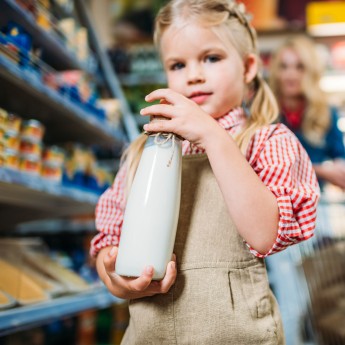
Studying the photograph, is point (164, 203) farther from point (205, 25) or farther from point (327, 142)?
point (327, 142)

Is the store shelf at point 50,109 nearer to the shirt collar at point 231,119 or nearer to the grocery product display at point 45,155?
the grocery product display at point 45,155

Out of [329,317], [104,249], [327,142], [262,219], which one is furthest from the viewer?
[327,142]

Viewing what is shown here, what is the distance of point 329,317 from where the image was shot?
197 centimetres

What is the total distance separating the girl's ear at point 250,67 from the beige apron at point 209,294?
0.37 meters

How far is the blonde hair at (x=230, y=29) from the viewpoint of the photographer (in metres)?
1.14

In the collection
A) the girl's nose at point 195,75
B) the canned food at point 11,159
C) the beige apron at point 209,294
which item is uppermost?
the canned food at point 11,159

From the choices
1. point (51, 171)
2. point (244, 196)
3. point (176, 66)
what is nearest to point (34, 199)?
point (51, 171)

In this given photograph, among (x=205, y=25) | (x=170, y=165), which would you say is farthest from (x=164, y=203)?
(x=205, y=25)

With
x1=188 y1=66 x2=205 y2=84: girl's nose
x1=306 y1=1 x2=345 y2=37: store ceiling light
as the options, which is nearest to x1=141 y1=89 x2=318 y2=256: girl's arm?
x1=188 y1=66 x2=205 y2=84: girl's nose

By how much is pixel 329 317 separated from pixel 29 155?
61.0 inches

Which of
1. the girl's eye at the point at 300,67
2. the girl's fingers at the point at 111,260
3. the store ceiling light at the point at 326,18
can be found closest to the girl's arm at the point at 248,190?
the girl's fingers at the point at 111,260

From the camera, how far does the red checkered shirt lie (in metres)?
0.93

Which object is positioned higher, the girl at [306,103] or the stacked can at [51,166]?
the girl at [306,103]

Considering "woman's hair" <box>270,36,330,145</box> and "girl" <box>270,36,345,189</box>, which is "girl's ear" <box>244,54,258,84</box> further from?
"woman's hair" <box>270,36,330,145</box>
